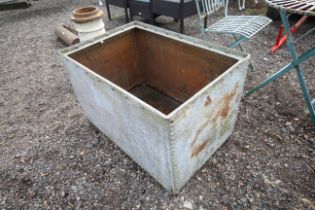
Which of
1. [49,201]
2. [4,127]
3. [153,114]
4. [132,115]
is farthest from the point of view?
[4,127]

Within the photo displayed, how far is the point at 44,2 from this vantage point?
665 cm

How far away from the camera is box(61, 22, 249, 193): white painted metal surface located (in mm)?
1304

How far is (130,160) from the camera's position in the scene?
6.72 ft

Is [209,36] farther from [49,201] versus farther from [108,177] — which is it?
[49,201]

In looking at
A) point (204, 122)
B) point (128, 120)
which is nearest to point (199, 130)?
point (204, 122)

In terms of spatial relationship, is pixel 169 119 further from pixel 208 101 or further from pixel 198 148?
pixel 198 148

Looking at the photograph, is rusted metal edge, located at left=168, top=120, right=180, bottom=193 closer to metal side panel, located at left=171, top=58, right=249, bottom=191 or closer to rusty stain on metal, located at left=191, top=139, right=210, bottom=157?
metal side panel, located at left=171, top=58, right=249, bottom=191

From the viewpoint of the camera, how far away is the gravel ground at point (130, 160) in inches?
68.9

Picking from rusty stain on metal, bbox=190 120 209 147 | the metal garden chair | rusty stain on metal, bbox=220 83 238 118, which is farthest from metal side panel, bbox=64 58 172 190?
the metal garden chair

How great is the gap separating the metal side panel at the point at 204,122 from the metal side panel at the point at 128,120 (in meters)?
0.08

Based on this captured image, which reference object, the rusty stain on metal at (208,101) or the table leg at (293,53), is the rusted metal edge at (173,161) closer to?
the rusty stain on metal at (208,101)

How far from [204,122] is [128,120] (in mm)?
502

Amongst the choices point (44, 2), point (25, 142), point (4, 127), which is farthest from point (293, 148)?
point (44, 2)

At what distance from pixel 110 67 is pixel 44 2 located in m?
5.77
